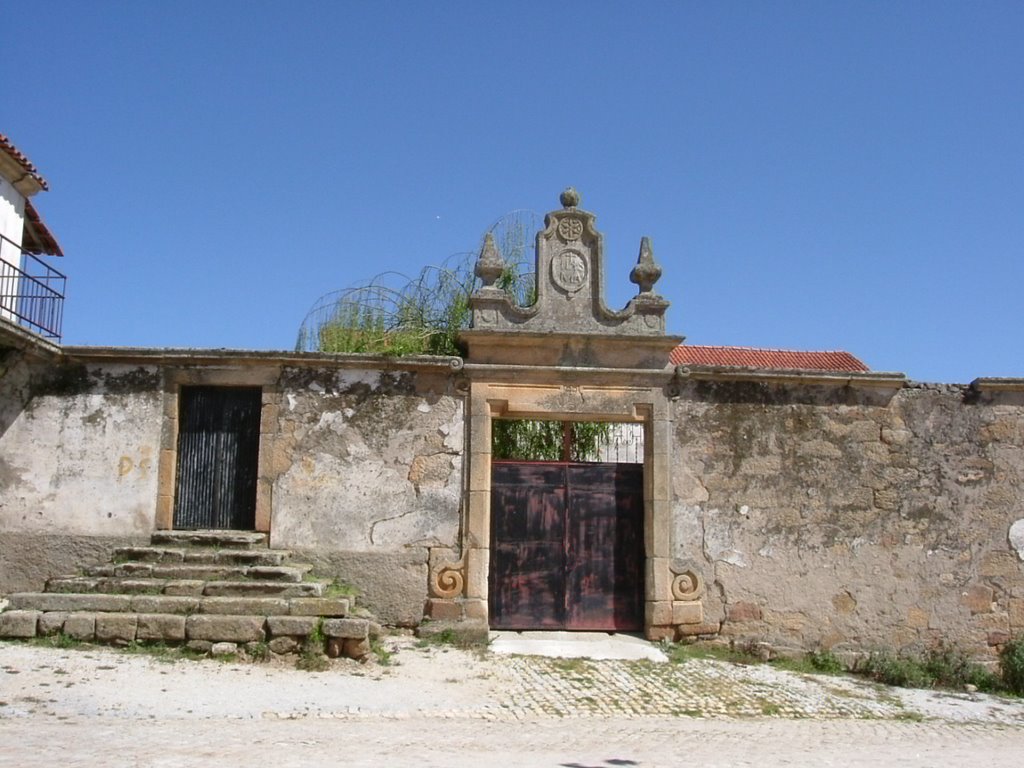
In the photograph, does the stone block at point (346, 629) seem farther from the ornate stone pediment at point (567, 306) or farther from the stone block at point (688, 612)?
the stone block at point (688, 612)

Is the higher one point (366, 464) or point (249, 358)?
point (249, 358)

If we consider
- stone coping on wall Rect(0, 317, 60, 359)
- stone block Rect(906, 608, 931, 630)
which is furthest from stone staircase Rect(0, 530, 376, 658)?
stone block Rect(906, 608, 931, 630)

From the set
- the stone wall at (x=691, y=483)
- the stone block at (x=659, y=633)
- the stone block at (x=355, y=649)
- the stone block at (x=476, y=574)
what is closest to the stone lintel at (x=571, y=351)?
the stone wall at (x=691, y=483)

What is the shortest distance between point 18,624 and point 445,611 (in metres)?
3.61

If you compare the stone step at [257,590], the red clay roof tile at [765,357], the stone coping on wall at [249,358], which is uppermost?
the red clay roof tile at [765,357]

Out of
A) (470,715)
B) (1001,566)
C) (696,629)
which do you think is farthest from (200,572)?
(1001,566)

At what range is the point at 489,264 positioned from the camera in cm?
938

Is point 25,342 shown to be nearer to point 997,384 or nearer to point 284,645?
point 284,645

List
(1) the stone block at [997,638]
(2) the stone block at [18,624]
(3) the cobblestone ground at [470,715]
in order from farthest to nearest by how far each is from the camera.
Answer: (1) the stone block at [997,638] < (2) the stone block at [18,624] < (3) the cobblestone ground at [470,715]

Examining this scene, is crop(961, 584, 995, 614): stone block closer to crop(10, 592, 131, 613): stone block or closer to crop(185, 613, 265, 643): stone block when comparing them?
crop(185, 613, 265, 643): stone block

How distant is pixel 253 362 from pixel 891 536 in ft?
21.6

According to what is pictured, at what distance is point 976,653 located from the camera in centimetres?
931

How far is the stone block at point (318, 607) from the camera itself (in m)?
7.80

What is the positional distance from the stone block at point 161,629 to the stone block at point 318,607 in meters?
0.88
